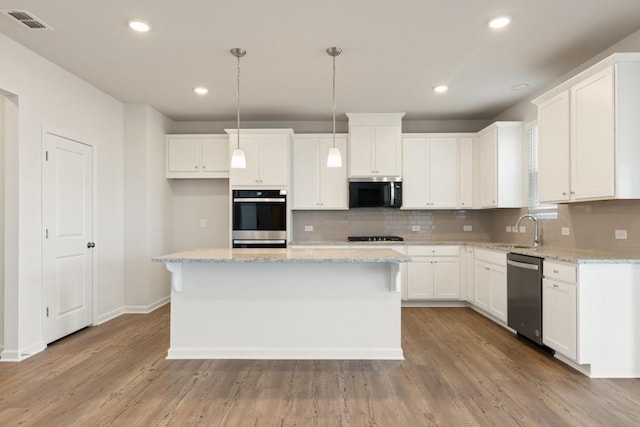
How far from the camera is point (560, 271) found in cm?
310

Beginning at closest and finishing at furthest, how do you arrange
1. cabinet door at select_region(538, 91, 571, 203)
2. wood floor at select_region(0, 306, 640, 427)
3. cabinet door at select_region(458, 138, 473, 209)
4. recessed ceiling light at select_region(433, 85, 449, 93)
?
wood floor at select_region(0, 306, 640, 427)
cabinet door at select_region(538, 91, 571, 203)
recessed ceiling light at select_region(433, 85, 449, 93)
cabinet door at select_region(458, 138, 473, 209)

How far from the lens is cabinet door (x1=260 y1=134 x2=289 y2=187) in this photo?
5.08m

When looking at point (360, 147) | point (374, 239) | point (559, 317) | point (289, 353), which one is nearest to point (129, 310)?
point (289, 353)

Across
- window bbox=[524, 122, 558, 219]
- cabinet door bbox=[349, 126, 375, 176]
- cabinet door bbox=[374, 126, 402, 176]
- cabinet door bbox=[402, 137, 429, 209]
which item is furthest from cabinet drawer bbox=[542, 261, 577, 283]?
cabinet door bbox=[349, 126, 375, 176]

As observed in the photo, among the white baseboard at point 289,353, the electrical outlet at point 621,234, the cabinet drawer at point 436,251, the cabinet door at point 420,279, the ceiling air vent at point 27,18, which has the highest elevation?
the ceiling air vent at point 27,18

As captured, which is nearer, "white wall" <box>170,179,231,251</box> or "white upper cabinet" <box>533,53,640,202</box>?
"white upper cabinet" <box>533,53,640,202</box>

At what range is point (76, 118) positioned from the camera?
4.01m

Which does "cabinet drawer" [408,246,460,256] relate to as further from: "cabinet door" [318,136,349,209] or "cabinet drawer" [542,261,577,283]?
"cabinet drawer" [542,261,577,283]

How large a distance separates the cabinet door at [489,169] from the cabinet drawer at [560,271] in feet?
5.39

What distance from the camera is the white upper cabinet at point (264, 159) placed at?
508cm

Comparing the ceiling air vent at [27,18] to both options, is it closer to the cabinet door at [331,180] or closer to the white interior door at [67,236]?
the white interior door at [67,236]

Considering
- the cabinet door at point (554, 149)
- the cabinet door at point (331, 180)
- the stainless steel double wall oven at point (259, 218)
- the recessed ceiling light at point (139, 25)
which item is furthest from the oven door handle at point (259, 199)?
the cabinet door at point (554, 149)

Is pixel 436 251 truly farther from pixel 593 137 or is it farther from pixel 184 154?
pixel 184 154

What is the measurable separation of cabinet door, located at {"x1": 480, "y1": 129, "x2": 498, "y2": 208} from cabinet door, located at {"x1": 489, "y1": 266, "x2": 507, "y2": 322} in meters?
1.01
